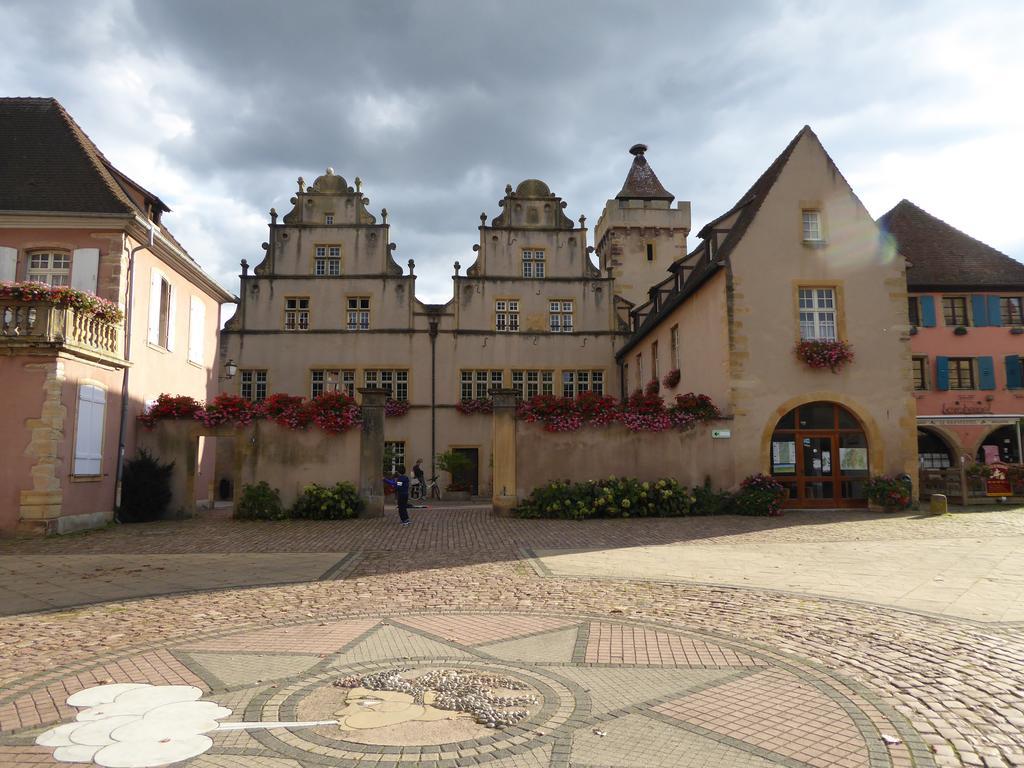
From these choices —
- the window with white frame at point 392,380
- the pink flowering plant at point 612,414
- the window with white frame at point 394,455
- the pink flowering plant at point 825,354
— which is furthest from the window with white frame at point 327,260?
the pink flowering plant at point 825,354

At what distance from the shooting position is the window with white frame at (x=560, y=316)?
28766 mm

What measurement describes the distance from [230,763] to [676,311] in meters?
20.8

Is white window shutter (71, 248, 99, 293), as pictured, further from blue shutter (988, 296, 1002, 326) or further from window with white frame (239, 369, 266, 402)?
blue shutter (988, 296, 1002, 326)

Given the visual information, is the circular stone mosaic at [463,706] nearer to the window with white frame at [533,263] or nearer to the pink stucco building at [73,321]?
the pink stucco building at [73,321]

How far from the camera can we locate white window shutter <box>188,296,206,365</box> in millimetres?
20609

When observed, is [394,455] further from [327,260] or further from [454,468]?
[327,260]

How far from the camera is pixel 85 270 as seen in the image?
52.2ft

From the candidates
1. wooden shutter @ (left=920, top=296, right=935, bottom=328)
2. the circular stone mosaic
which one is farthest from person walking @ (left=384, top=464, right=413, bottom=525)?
wooden shutter @ (left=920, top=296, right=935, bottom=328)

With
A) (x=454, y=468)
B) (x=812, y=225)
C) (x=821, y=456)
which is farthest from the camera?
(x=454, y=468)

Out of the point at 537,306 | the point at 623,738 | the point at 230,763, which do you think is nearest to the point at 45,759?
the point at 230,763

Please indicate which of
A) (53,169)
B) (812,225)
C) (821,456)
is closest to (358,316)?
(53,169)

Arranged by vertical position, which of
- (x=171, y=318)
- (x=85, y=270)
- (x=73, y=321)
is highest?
(x=85, y=270)

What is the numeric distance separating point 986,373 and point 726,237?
14.7 meters

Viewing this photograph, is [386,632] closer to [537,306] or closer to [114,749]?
[114,749]
